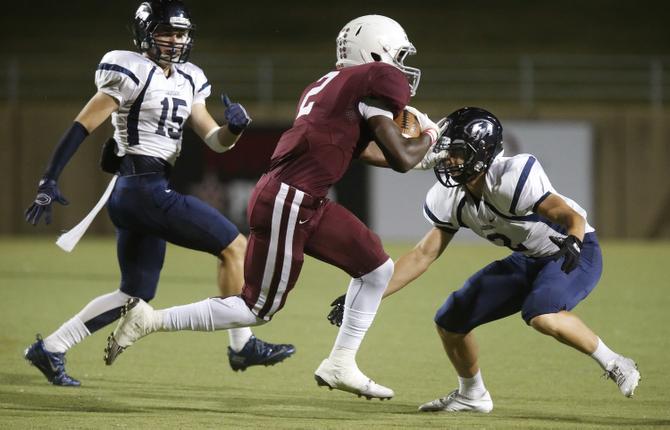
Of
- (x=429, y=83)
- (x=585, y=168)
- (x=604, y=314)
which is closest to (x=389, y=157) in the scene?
(x=604, y=314)

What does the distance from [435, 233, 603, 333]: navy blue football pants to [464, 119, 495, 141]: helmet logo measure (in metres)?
0.63

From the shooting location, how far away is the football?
181 inches

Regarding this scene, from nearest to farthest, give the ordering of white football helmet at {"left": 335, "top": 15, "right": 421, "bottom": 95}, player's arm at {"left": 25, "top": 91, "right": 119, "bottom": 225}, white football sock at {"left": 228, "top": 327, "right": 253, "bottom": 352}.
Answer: white football helmet at {"left": 335, "top": 15, "right": 421, "bottom": 95} → player's arm at {"left": 25, "top": 91, "right": 119, "bottom": 225} → white football sock at {"left": 228, "top": 327, "right": 253, "bottom": 352}

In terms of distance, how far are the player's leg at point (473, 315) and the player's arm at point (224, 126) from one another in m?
1.22

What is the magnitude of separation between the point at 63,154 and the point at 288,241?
4.09 ft

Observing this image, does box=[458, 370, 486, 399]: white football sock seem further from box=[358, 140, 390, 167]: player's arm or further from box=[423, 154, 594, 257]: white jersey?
box=[358, 140, 390, 167]: player's arm

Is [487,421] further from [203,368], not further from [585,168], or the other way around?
[585,168]

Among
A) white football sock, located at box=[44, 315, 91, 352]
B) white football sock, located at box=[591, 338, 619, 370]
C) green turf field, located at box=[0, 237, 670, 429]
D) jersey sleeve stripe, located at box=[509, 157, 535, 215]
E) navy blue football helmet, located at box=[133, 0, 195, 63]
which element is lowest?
green turf field, located at box=[0, 237, 670, 429]

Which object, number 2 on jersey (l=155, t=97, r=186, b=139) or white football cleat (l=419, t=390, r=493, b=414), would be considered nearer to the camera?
white football cleat (l=419, t=390, r=493, b=414)

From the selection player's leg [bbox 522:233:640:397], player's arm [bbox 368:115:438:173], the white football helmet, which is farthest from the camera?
the white football helmet

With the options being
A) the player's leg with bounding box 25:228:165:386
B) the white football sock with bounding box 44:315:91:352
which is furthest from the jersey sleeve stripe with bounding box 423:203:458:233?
the white football sock with bounding box 44:315:91:352

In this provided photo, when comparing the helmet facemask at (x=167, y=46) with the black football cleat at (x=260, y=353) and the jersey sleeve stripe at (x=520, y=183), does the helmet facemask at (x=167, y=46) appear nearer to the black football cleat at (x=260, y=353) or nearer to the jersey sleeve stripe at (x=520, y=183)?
the black football cleat at (x=260, y=353)

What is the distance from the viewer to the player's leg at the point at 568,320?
4.50 meters

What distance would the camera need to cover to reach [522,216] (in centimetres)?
466
